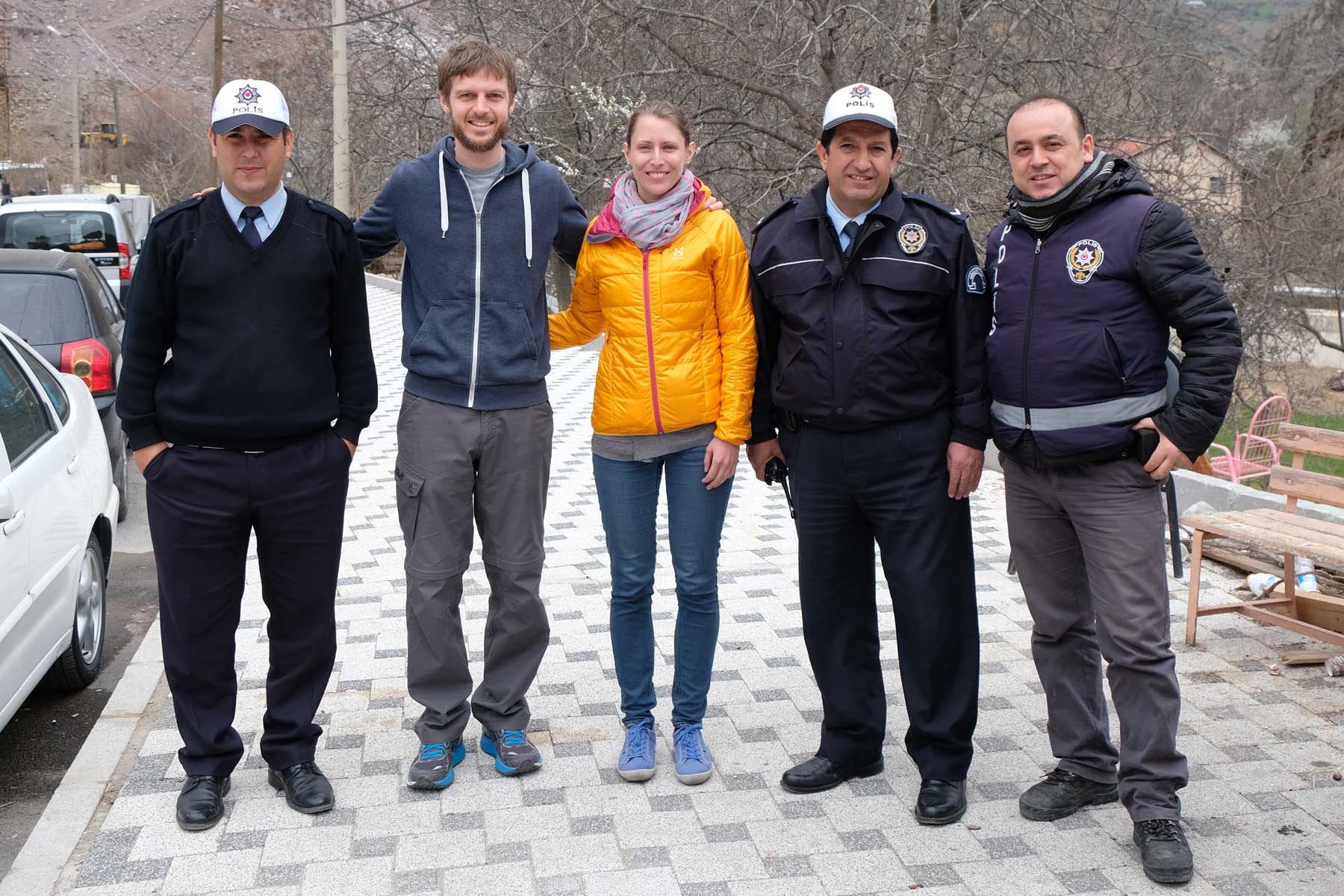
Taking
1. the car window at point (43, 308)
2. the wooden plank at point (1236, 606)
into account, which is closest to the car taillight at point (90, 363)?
the car window at point (43, 308)

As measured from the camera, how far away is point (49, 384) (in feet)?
17.1

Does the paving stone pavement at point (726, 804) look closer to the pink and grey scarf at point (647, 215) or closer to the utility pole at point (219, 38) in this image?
the pink and grey scarf at point (647, 215)

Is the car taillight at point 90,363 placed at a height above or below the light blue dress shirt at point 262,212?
below

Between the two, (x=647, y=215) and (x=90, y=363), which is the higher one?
(x=647, y=215)

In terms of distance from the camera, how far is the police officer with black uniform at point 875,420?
143 inches

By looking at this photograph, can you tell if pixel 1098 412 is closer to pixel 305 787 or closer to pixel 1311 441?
pixel 305 787

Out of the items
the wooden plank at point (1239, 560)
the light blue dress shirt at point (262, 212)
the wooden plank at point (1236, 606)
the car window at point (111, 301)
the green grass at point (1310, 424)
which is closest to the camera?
the light blue dress shirt at point (262, 212)

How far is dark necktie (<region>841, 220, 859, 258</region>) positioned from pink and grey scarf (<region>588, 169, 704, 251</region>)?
460mm

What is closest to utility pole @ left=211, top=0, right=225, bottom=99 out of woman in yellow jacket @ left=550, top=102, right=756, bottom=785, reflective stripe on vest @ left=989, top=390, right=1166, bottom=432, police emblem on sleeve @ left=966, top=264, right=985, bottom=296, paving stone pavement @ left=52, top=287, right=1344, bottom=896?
paving stone pavement @ left=52, top=287, right=1344, bottom=896

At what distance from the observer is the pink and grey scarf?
374cm

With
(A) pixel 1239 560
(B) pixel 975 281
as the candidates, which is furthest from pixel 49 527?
(A) pixel 1239 560

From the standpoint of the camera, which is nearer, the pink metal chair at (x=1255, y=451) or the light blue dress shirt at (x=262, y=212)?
the light blue dress shirt at (x=262, y=212)

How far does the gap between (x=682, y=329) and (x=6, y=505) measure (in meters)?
2.16

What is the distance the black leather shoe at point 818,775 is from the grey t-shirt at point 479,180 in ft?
6.58
